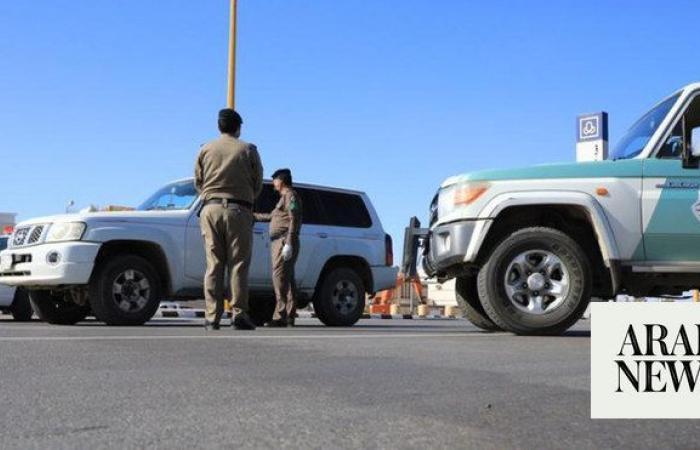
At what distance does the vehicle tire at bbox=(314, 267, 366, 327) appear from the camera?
11.2m

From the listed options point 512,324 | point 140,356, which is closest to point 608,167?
point 512,324

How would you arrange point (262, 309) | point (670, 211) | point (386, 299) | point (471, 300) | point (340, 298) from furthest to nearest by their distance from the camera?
point (386, 299) < point (262, 309) < point (340, 298) < point (471, 300) < point (670, 211)

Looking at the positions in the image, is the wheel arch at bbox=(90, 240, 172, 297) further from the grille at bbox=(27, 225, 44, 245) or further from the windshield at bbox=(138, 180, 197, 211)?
the grille at bbox=(27, 225, 44, 245)

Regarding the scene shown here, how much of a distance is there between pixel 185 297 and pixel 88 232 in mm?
1497

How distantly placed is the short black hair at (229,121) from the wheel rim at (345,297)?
3.93 m

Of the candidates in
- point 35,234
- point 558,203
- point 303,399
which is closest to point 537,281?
point 558,203

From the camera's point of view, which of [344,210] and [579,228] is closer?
[579,228]

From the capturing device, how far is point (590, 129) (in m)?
14.3

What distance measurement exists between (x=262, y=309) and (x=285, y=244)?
2.25m

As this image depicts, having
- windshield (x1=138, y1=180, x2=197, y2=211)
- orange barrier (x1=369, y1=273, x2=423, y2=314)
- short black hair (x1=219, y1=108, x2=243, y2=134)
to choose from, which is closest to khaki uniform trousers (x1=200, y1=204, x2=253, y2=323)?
short black hair (x1=219, y1=108, x2=243, y2=134)

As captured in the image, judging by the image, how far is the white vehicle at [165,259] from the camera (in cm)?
932

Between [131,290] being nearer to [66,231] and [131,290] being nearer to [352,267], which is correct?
[66,231]

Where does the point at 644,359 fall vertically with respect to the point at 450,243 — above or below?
below

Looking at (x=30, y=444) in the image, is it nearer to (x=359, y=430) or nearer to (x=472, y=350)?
(x=359, y=430)
